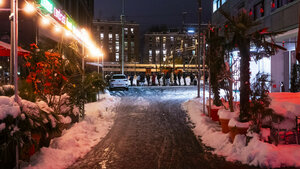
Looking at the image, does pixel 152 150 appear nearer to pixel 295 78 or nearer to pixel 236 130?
pixel 236 130

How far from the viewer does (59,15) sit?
997 cm

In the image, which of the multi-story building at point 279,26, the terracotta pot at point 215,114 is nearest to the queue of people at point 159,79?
the multi-story building at point 279,26

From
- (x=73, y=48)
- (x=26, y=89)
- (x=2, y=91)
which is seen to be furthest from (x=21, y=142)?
(x=73, y=48)

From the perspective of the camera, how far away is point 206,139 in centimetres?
787

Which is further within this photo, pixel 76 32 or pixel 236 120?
pixel 76 32

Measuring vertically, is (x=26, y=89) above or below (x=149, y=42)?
below

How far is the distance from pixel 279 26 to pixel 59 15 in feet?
45.6

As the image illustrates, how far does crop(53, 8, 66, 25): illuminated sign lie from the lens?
31.4 feet

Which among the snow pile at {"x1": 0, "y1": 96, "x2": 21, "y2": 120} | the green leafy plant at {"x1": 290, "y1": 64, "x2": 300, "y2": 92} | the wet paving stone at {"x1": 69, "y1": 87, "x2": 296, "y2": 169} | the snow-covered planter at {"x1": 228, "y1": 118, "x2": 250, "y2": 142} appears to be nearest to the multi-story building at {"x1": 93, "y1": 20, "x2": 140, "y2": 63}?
the green leafy plant at {"x1": 290, "y1": 64, "x2": 300, "y2": 92}

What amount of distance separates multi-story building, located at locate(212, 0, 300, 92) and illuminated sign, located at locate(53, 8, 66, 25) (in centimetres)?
999

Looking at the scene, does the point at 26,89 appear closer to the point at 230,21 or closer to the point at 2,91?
the point at 2,91

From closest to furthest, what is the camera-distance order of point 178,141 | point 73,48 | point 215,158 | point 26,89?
point 215,158 < point 26,89 < point 178,141 < point 73,48

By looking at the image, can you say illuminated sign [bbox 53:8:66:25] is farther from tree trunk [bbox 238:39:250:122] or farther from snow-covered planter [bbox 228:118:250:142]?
snow-covered planter [bbox 228:118:250:142]

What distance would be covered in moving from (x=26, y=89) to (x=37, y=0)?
2.69m
